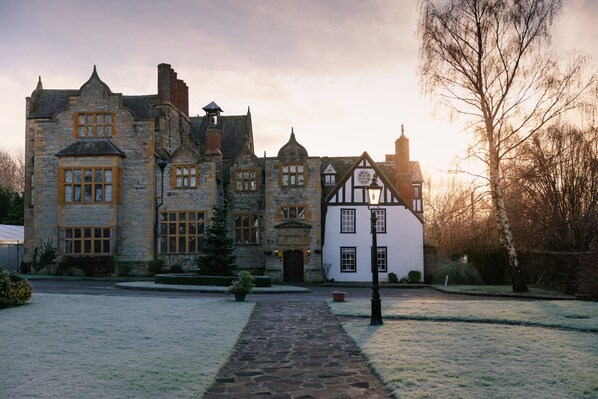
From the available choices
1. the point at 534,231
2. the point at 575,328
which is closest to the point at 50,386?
the point at 575,328

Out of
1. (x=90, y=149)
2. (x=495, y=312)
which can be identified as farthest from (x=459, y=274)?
(x=90, y=149)

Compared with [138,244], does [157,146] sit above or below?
above

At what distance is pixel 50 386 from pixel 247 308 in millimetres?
11265

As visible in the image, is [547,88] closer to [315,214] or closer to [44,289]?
[315,214]

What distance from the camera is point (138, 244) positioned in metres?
38.5

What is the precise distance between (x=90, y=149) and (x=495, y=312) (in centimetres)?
3019

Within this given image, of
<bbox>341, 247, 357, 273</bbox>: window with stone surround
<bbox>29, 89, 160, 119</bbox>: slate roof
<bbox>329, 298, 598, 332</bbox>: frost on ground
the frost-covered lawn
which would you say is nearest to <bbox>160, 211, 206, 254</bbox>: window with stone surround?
<bbox>29, 89, 160, 119</bbox>: slate roof

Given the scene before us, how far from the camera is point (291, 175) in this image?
38469mm

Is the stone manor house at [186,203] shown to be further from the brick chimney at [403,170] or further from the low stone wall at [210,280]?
the low stone wall at [210,280]

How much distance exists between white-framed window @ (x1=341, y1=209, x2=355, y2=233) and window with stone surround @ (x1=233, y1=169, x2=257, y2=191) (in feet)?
22.5

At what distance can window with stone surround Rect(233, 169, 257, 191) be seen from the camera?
40.0 metres

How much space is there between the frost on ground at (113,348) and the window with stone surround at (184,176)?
2001 cm

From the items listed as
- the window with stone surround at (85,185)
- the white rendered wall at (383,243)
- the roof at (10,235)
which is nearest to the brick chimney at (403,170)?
the white rendered wall at (383,243)

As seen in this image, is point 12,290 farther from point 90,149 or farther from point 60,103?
point 60,103
